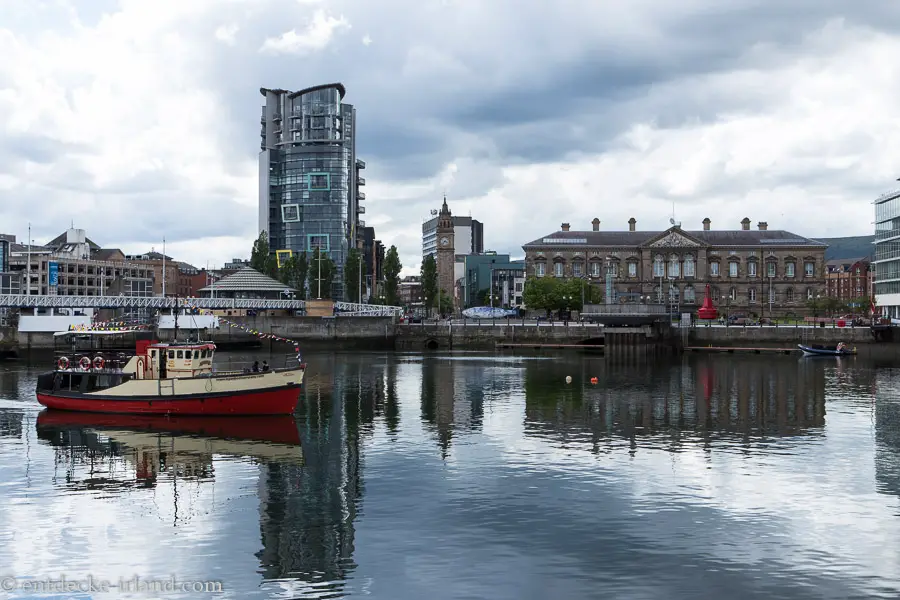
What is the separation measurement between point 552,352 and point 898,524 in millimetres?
98599

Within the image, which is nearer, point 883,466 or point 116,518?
point 116,518

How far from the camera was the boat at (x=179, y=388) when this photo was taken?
57.6m

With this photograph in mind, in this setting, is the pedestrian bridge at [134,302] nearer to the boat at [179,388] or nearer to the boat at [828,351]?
the boat at [179,388]

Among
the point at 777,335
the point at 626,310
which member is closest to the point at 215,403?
the point at 626,310

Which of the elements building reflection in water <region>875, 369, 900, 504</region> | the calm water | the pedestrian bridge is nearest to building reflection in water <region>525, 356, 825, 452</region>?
the calm water

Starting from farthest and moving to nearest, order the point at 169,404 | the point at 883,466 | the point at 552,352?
the point at 552,352 → the point at 169,404 → the point at 883,466

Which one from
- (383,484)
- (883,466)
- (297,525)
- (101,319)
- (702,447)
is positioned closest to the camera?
(297,525)

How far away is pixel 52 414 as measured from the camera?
199 feet

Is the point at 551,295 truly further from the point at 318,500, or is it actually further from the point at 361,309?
the point at 318,500

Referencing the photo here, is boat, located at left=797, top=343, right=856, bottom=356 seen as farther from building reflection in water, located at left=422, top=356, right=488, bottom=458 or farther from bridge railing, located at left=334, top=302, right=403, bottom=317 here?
bridge railing, located at left=334, top=302, right=403, bottom=317

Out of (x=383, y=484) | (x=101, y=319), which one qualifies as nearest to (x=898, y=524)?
(x=383, y=484)

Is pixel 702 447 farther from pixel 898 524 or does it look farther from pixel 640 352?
pixel 640 352

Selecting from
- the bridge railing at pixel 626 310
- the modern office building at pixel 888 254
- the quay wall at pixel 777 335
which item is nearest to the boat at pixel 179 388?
the bridge railing at pixel 626 310

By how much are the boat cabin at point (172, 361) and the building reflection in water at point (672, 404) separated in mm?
23886
